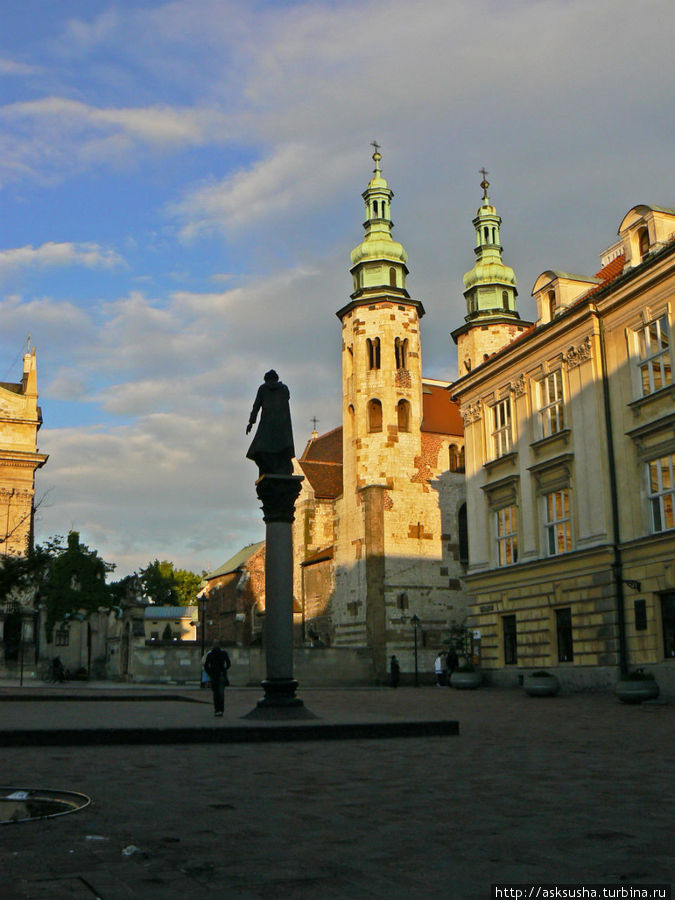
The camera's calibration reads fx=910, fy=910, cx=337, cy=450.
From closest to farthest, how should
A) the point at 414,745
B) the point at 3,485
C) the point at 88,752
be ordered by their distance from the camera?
the point at 88,752 → the point at 414,745 → the point at 3,485

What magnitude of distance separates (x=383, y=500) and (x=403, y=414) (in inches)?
225

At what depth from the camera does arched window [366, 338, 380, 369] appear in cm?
5469

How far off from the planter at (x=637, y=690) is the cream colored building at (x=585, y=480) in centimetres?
239

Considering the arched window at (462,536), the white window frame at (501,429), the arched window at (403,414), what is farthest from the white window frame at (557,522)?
the arched window at (403,414)

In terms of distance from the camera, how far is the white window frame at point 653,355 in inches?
1100

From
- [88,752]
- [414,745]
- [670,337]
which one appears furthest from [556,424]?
[88,752]

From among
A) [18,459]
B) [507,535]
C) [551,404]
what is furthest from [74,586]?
[551,404]

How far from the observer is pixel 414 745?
13117mm

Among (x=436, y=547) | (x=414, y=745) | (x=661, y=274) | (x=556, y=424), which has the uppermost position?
(x=661, y=274)

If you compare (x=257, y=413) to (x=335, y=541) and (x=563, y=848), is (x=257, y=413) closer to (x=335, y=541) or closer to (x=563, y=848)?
(x=563, y=848)

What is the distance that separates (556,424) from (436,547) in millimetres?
20545

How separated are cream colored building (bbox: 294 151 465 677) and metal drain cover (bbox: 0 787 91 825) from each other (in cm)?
4181

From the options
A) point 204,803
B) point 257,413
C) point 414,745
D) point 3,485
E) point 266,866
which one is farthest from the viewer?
point 3,485

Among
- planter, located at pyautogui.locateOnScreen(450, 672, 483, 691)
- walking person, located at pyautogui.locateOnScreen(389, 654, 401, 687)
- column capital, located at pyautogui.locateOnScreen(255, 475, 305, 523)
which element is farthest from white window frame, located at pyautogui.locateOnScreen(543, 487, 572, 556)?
column capital, located at pyautogui.locateOnScreen(255, 475, 305, 523)
